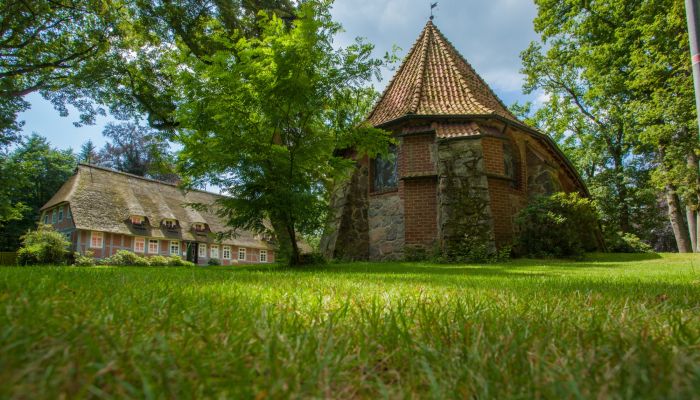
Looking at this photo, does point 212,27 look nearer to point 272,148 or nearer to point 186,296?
point 272,148

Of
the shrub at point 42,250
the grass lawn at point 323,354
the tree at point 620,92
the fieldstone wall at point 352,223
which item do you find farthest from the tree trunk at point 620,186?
the shrub at point 42,250

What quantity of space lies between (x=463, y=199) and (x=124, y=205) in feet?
97.5

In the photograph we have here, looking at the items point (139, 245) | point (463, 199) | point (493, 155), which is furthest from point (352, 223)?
point (139, 245)

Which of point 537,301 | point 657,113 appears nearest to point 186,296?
point 537,301

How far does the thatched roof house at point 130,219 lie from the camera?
A: 28.9 meters

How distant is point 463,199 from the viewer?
11.3 meters

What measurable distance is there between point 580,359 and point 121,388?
118cm

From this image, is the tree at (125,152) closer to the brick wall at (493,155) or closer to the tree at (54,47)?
the tree at (54,47)

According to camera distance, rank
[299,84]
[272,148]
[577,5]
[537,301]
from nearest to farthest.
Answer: [537,301]
[299,84]
[272,148]
[577,5]

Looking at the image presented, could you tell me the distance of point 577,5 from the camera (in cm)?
1872

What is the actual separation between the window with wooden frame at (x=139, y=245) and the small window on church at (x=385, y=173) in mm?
25164

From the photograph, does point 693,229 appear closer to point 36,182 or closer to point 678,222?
point 678,222

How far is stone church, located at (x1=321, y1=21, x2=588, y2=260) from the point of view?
11.4 metres

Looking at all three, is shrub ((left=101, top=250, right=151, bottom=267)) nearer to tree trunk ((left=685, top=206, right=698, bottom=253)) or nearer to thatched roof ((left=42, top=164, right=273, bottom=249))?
thatched roof ((left=42, top=164, right=273, bottom=249))
